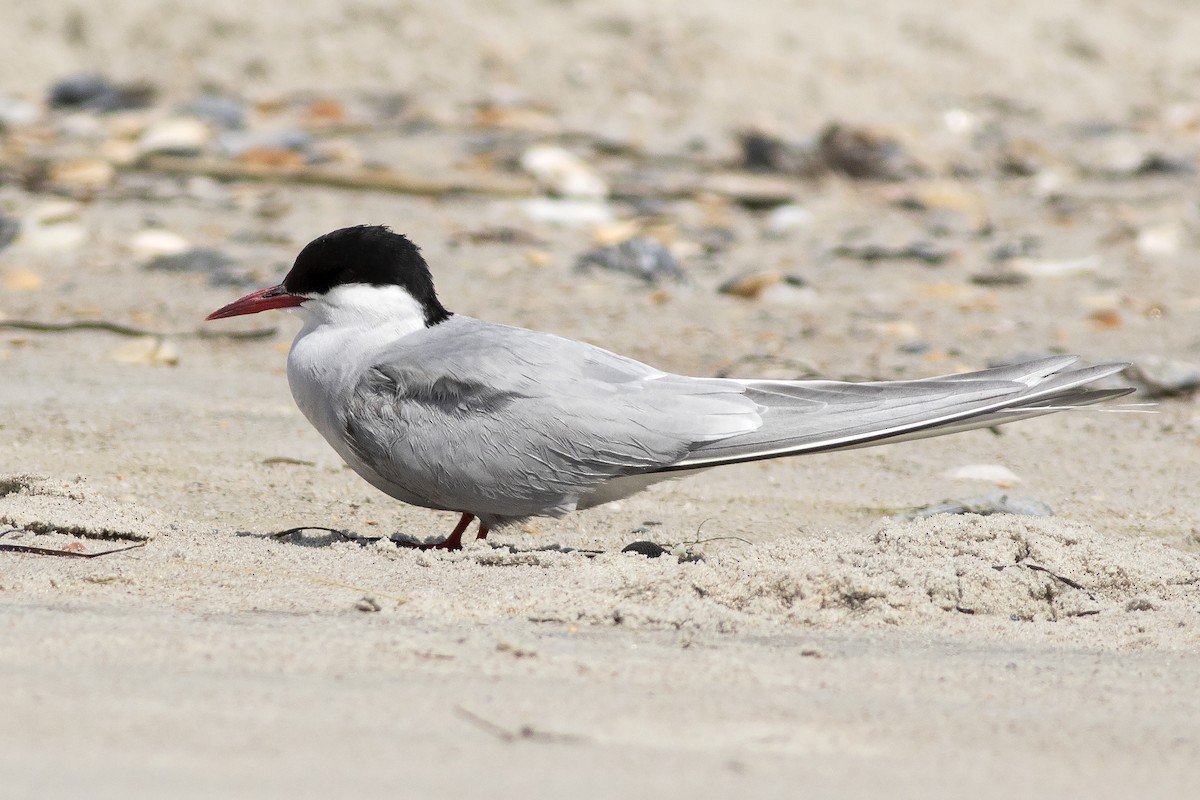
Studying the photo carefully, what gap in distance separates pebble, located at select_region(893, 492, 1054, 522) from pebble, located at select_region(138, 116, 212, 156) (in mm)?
5320

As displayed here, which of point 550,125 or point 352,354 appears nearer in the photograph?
point 352,354

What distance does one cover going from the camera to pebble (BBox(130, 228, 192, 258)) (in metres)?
6.50

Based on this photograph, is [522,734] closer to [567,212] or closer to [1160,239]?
[567,212]

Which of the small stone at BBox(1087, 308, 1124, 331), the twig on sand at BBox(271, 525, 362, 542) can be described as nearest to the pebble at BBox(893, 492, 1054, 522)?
the twig on sand at BBox(271, 525, 362, 542)

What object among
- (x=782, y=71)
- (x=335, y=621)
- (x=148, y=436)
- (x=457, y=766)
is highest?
(x=782, y=71)

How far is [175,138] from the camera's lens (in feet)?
26.6

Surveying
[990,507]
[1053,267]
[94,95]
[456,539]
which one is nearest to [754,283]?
[1053,267]

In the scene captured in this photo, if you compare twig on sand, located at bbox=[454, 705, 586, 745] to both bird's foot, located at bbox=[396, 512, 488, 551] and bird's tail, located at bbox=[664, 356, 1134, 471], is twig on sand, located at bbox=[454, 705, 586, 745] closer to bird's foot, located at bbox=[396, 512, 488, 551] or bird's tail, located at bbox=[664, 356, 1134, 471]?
bird's foot, located at bbox=[396, 512, 488, 551]

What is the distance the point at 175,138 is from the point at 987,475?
530 cm

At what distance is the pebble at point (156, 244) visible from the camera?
650 centimetres

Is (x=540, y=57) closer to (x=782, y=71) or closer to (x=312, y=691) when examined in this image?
(x=782, y=71)

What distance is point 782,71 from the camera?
9.94 m

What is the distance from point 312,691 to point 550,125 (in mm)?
7202

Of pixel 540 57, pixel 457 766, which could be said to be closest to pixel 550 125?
pixel 540 57
